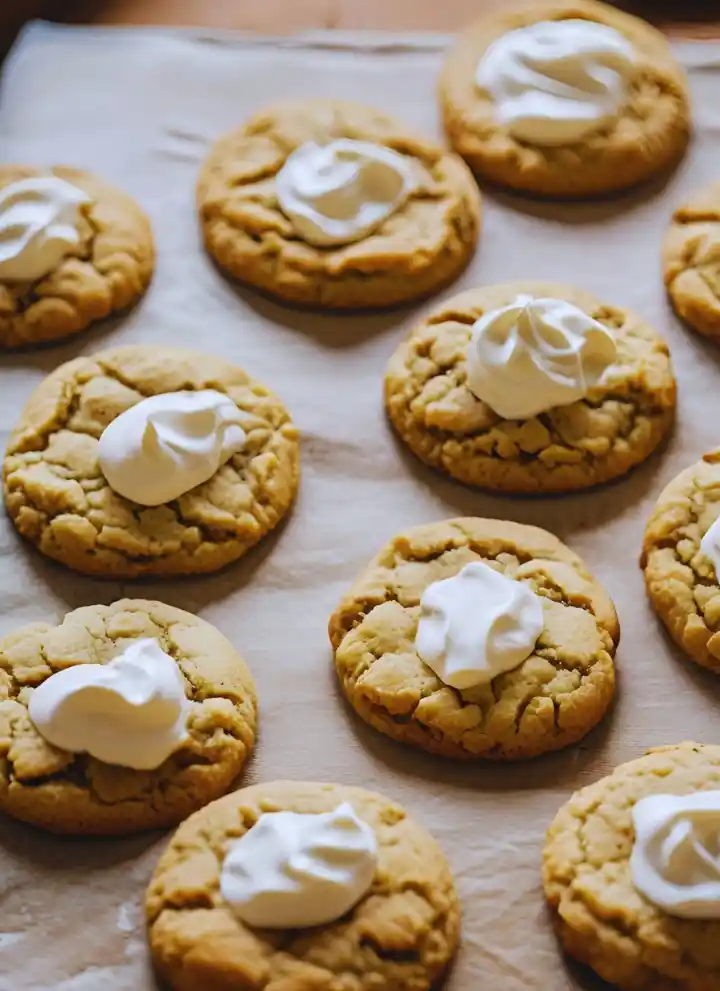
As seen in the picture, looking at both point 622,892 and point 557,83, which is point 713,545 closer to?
point 622,892

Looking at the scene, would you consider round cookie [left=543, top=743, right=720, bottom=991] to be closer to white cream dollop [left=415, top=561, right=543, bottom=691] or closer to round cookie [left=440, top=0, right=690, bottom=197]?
white cream dollop [left=415, top=561, right=543, bottom=691]

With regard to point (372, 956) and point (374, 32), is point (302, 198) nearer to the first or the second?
point (374, 32)

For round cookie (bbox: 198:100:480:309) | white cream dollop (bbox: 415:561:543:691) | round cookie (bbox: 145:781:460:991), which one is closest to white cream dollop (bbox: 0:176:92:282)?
round cookie (bbox: 198:100:480:309)

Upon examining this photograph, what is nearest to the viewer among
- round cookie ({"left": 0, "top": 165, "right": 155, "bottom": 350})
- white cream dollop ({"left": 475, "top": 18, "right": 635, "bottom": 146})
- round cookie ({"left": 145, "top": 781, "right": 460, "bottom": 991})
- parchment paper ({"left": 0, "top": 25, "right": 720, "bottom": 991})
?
round cookie ({"left": 145, "top": 781, "right": 460, "bottom": 991})

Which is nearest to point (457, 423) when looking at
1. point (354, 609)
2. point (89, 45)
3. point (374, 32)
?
point (354, 609)

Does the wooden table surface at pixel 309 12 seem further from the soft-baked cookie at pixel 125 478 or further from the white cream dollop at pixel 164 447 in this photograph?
the white cream dollop at pixel 164 447

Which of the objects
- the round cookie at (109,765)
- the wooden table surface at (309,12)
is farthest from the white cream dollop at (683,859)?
the wooden table surface at (309,12)
